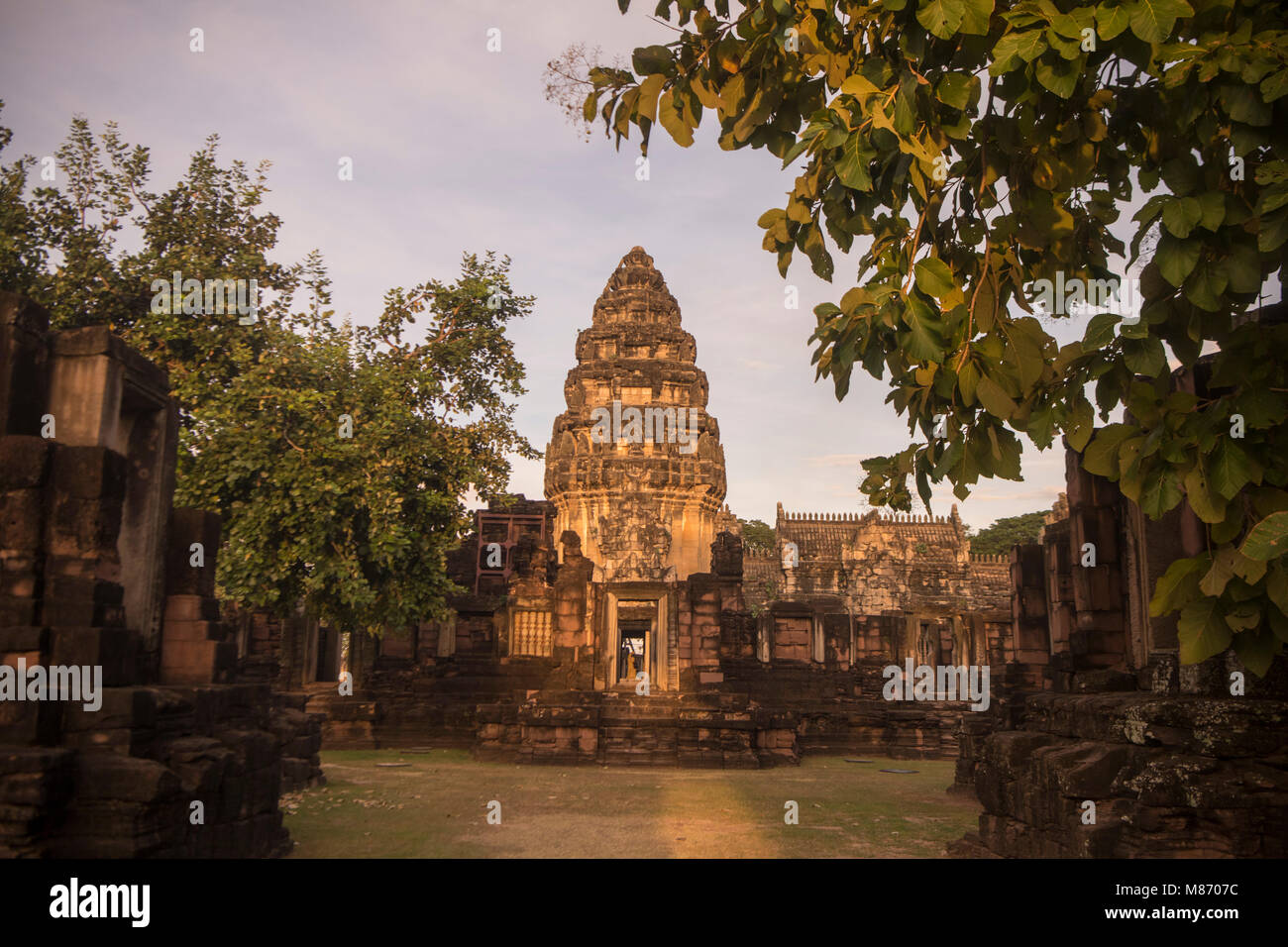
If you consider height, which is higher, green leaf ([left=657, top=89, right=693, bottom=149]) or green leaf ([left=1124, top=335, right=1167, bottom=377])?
green leaf ([left=657, top=89, right=693, bottom=149])

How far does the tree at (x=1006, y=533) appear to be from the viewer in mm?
68062

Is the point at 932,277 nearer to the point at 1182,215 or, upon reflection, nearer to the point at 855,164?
the point at 855,164

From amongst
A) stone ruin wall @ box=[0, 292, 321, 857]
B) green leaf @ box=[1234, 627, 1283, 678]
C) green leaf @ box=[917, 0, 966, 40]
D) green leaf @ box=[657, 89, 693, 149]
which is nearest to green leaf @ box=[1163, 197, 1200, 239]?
green leaf @ box=[917, 0, 966, 40]

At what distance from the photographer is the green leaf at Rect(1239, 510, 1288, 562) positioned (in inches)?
144

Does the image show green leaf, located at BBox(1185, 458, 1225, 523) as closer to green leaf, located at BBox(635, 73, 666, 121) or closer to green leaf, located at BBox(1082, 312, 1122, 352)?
green leaf, located at BBox(1082, 312, 1122, 352)

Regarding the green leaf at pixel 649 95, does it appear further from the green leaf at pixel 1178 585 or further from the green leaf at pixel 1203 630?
the green leaf at pixel 1203 630

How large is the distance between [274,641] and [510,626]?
6.31 meters

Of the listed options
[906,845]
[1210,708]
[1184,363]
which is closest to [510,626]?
[906,845]

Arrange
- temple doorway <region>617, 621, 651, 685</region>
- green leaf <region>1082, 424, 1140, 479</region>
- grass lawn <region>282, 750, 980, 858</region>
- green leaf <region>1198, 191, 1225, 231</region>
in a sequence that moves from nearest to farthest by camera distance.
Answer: green leaf <region>1198, 191, 1225, 231</region>, green leaf <region>1082, 424, 1140, 479</region>, grass lawn <region>282, 750, 980, 858</region>, temple doorway <region>617, 621, 651, 685</region>

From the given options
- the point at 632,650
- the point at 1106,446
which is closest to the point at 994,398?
the point at 1106,446

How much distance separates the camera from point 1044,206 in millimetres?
4738

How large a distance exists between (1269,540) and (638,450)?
95.5 feet

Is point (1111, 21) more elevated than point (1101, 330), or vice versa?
point (1111, 21)

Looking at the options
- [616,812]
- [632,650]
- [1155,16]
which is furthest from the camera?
[632,650]
